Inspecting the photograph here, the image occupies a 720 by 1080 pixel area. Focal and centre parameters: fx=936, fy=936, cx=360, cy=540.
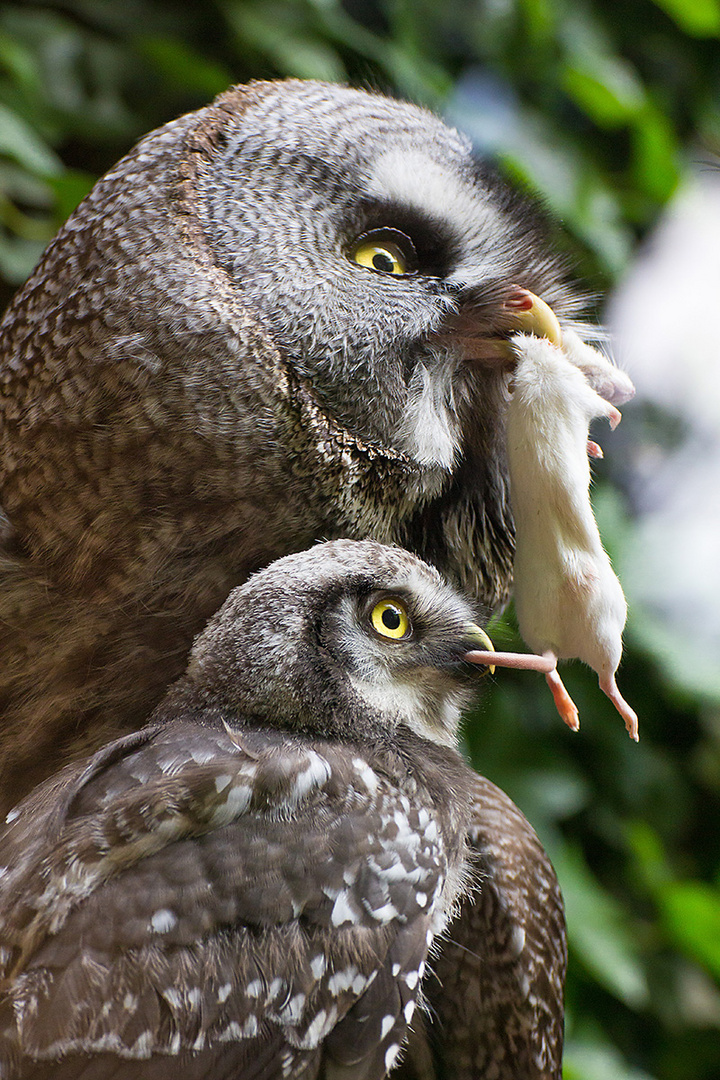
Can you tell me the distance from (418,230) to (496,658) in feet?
1.09

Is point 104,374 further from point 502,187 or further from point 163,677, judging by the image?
point 502,187

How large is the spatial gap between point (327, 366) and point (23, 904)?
0.38 metres

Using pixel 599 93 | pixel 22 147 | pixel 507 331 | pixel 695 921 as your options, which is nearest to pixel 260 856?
pixel 507 331

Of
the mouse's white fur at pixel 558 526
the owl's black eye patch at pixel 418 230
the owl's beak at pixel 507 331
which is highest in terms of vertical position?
the owl's black eye patch at pixel 418 230

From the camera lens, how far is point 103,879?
0.51m

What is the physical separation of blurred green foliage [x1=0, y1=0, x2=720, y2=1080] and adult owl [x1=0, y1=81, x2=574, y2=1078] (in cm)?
27

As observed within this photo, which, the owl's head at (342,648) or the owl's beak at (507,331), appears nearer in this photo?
the owl's head at (342,648)

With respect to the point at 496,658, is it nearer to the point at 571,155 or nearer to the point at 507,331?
the point at 507,331

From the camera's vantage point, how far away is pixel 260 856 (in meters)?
0.52

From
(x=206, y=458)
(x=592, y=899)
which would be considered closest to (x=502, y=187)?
(x=206, y=458)

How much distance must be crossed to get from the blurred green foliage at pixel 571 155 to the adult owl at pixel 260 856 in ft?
→ 1.24

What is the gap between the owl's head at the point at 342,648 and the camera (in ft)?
1.91

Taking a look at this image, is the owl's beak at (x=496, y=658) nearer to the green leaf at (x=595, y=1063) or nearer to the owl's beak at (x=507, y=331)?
the owl's beak at (x=507, y=331)

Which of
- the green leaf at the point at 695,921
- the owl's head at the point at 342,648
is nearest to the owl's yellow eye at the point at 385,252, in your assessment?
the owl's head at the point at 342,648
